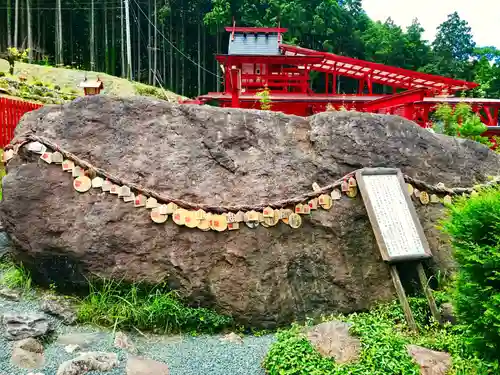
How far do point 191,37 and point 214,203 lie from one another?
27.2 meters

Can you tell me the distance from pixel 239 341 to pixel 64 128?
2404 mm

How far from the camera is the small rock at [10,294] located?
11.8ft

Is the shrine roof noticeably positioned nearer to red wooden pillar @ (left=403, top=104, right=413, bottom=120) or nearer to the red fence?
red wooden pillar @ (left=403, top=104, right=413, bottom=120)

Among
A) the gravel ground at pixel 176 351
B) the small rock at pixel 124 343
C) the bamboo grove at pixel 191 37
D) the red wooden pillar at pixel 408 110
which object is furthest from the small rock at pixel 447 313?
the bamboo grove at pixel 191 37

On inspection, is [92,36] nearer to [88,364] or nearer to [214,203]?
[214,203]

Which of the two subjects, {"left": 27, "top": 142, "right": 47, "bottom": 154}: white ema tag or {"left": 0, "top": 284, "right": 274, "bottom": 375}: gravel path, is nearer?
{"left": 0, "top": 284, "right": 274, "bottom": 375}: gravel path

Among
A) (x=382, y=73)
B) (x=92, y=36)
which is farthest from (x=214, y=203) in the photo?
(x=92, y=36)

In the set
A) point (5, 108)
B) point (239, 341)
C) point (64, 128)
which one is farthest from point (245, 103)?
point (239, 341)

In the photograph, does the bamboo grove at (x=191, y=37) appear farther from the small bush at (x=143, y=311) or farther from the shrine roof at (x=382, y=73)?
the small bush at (x=143, y=311)

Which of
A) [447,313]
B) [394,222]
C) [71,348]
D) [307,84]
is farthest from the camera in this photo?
[307,84]

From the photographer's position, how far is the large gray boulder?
3.57m

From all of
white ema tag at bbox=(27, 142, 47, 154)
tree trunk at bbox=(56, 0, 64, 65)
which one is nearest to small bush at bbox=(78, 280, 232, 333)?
white ema tag at bbox=(27, 142, 47, 154)

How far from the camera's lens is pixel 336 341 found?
3004 mm

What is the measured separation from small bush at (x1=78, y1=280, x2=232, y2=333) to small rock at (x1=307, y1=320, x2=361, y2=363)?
811 millimetres
